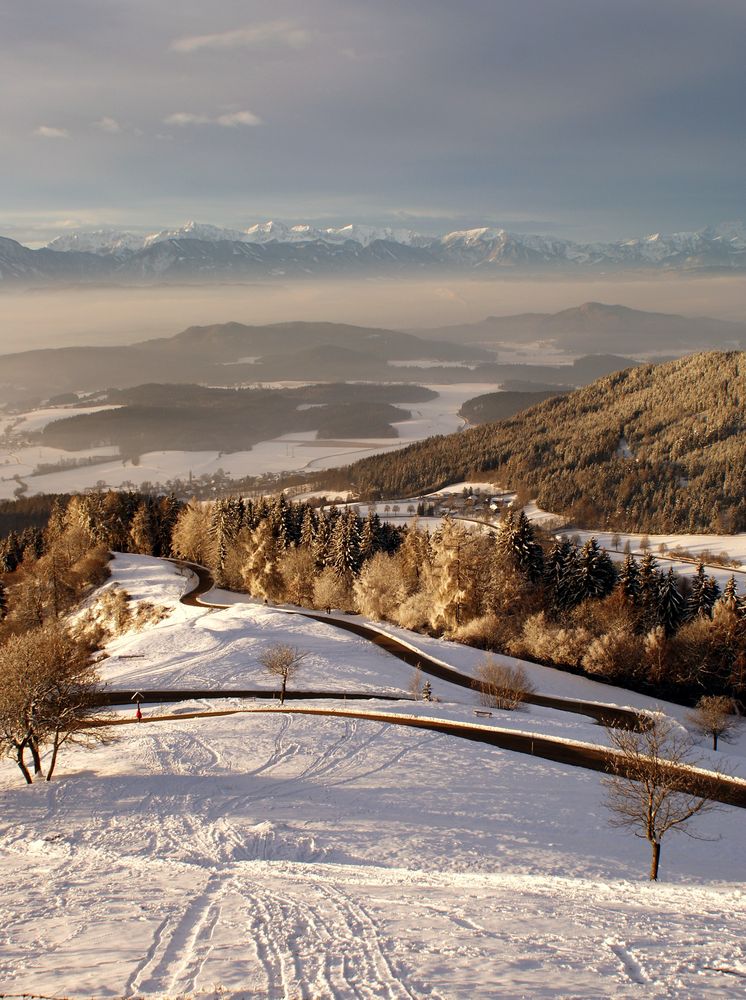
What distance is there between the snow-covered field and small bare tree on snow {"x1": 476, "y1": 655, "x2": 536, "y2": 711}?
5.65 meters

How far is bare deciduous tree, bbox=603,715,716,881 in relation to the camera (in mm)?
22453

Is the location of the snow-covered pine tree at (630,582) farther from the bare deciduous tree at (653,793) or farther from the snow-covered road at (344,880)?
the snow-covered road at (344,880)

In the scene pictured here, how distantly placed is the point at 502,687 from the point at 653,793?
25.4m

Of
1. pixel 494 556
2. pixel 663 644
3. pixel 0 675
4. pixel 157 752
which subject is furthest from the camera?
pixel 494 556

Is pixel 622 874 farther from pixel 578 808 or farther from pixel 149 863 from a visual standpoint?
pixel 149 863

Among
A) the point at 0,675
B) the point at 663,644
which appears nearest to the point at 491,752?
the point at 0,675

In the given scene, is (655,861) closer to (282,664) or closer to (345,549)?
(282,664)

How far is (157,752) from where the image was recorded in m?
34.0

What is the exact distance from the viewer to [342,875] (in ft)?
71.2

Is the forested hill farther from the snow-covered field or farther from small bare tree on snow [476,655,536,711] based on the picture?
the snow-covered field

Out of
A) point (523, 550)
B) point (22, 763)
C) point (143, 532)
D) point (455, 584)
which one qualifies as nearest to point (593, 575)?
point (523, 550)

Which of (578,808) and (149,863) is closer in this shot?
(149,863)

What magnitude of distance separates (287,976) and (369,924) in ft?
11.1

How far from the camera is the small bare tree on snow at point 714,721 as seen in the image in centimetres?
4556
